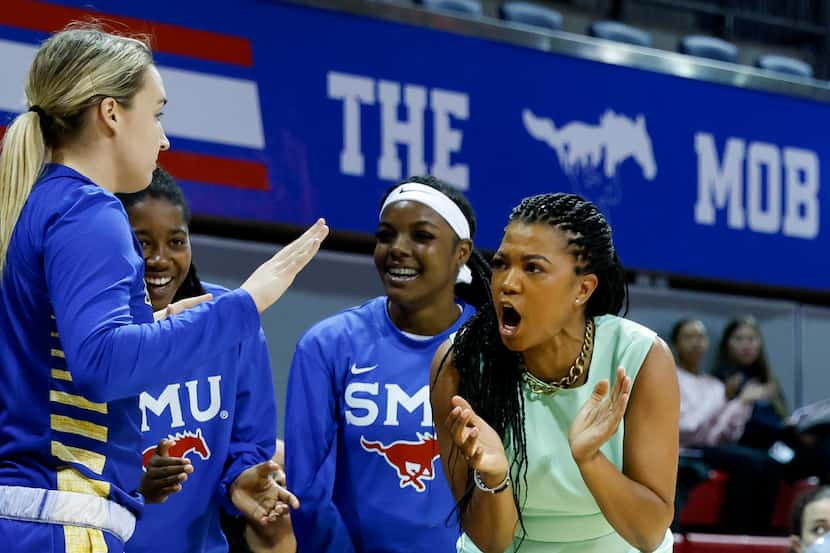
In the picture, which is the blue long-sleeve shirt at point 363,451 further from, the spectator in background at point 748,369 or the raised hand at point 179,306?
the spectator in background at point 748,369

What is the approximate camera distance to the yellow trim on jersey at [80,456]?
85.4 inches

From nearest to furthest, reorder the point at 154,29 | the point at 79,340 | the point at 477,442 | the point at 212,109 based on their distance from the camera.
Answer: the point at 79,340 < the point at 477,442 < the point at 154,29 < the point at 212,109

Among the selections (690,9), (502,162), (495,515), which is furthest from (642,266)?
(495,515)

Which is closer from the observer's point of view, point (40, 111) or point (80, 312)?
point (80, 312)

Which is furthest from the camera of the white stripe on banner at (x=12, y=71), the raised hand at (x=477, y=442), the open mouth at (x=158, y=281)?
the white stripe on banner at (x=12, y=71)

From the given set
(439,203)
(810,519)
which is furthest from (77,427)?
(810,519)

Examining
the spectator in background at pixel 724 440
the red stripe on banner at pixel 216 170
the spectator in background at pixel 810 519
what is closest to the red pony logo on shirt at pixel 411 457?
the spectator in background at pixel 810 519

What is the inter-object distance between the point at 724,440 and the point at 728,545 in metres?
1.55

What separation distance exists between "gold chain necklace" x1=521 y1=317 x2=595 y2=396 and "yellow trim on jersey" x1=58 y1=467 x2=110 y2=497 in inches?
40.1

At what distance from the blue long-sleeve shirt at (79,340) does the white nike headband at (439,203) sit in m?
1.49

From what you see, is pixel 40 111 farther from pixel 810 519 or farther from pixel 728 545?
pixel 728 545

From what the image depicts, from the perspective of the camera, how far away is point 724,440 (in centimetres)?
682

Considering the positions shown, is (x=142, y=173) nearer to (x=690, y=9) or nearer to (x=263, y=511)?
(x=263, y=511)

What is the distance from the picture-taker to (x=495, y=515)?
2639 millimetres
